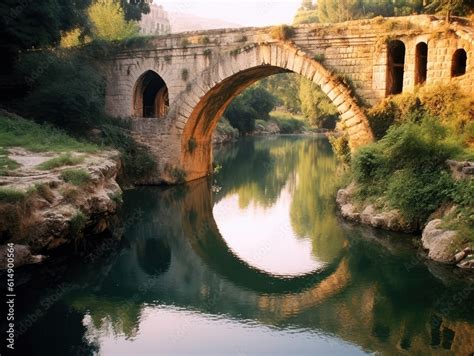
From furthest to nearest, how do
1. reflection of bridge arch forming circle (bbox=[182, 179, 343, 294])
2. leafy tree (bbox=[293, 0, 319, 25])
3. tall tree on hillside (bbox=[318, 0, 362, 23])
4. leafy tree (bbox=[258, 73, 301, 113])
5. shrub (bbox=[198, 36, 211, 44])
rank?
1. leafy tree (bbox=[258, 73, 301, 113])
2. leafy tree (bbox=[293, 0, 319, 25])
3. tall tree on hillside (bbox=[318, 0, 362, 23])
4. shrub (bbox=[198, 36, 211, 44])
5. reflection of bridge arch forming circle (bbox=[182, 179, 343, 294])

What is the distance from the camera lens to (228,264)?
11203mm

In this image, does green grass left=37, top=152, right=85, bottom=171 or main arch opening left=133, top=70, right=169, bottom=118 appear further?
main arch opening left=133, top=70, right=169, bottom=118

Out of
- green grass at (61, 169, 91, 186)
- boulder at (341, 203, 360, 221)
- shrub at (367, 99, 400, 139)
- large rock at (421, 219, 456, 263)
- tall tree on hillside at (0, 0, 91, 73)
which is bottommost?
large rock at (421, 219, 456, 263)

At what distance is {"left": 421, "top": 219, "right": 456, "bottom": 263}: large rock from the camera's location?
31.3 feet

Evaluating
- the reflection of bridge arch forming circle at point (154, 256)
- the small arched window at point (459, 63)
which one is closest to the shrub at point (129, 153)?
the reflection of bridge arch forming circle at point (154, 256)

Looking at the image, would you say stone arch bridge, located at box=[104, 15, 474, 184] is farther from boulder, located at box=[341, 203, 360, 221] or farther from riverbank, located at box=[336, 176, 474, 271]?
riverbank, located at box=[336, 176, 474, 271]

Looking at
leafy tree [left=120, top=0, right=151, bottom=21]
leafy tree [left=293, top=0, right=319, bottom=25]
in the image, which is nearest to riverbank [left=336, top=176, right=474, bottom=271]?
leafy tree [left=120, top=0, right=151, bottom=21]

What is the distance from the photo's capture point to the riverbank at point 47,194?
8.65 metres

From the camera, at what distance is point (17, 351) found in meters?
6.69

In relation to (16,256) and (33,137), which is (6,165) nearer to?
(16,256)

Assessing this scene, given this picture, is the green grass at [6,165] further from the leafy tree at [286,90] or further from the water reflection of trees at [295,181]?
the leafy tree at [286,90]

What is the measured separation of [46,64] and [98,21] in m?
7.05

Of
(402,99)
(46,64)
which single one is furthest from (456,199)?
(46,64)

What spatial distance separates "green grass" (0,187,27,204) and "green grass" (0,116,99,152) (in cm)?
370
